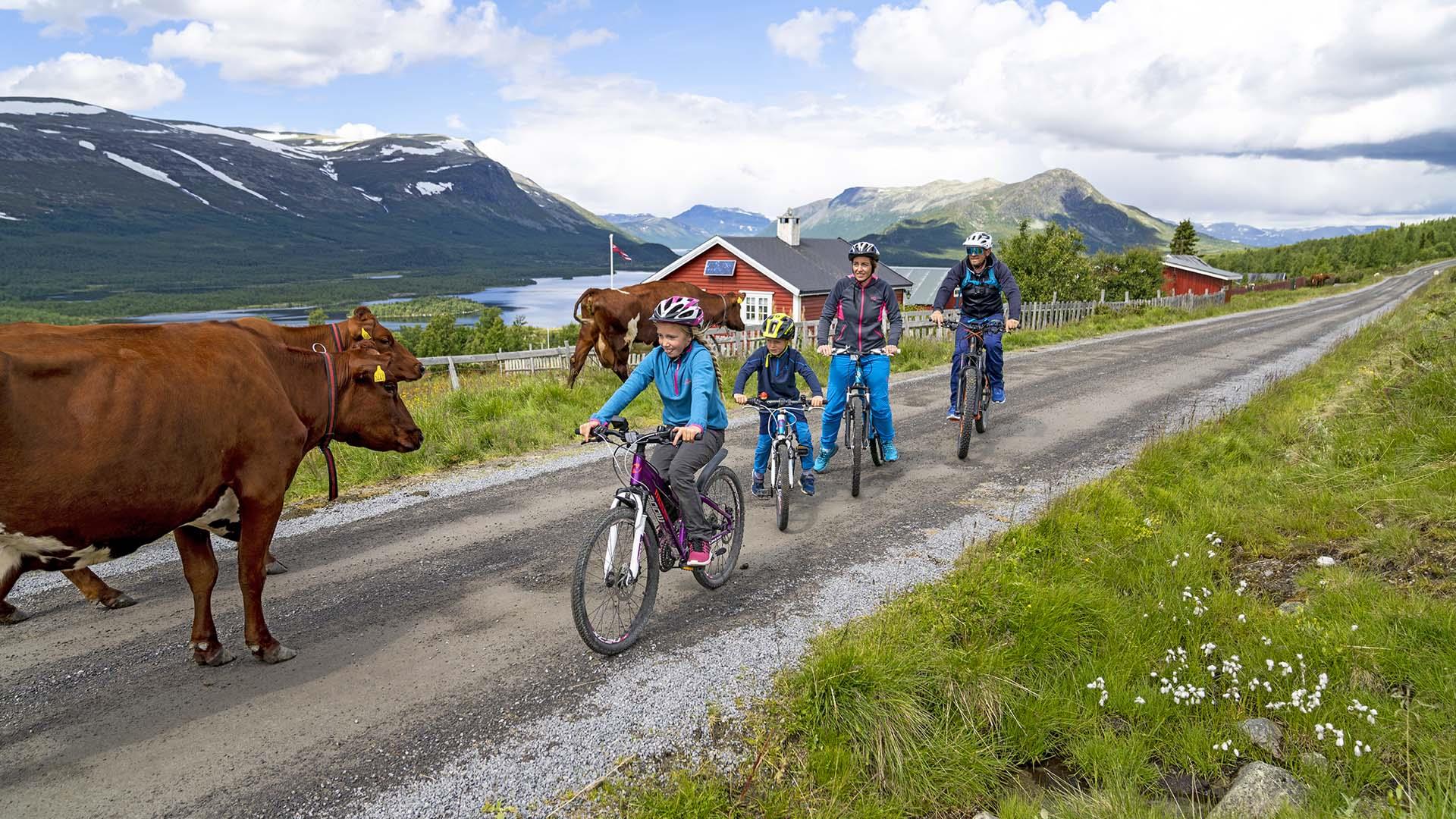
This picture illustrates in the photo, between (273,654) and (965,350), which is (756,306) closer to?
(965,350)

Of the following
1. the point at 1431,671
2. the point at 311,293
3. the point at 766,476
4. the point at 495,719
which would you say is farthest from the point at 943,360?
the point at 311,293

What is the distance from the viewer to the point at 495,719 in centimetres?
405

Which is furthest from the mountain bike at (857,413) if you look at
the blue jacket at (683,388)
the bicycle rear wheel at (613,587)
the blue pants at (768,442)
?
the bicycle rear wheel at (613,587)

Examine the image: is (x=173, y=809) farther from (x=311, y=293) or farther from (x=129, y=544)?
(x=311, y=293)

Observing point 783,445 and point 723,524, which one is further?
point 783,445

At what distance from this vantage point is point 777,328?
7078mm

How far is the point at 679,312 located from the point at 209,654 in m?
3.51

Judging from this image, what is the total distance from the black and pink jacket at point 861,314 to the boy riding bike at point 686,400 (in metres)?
3.36

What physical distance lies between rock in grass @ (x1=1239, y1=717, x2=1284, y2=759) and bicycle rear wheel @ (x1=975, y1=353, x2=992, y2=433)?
613 centimetres

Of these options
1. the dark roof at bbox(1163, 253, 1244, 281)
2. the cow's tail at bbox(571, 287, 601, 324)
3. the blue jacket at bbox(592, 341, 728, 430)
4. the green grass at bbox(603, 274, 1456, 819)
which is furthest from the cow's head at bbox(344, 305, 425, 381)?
the dark roof at bbox(1163, 253, 1244, 281)

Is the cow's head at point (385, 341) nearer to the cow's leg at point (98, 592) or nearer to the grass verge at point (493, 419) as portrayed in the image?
the cow's leg at point (98, 592)

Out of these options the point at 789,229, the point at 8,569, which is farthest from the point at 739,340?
the point at 789,229

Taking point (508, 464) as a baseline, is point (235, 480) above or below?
above

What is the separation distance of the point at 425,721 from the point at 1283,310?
5099 cm
